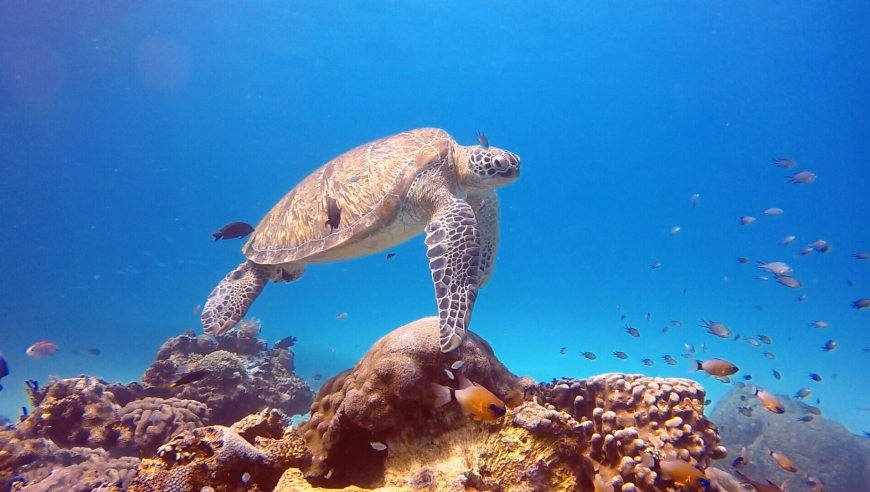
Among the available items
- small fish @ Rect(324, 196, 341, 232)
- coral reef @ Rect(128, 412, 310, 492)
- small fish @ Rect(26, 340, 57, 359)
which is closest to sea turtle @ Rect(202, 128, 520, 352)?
small fish @ Rect(324, 196, 341, 232)

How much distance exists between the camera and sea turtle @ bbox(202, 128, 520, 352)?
5.75m

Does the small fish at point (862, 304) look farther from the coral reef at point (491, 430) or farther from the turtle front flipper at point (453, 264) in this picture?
the turtle front flipper at point (453, 264)

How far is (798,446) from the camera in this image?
11.1 m

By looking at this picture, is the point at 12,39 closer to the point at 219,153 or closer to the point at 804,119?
the point at 219,153

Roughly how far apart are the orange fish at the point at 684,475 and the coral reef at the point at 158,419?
560 cm

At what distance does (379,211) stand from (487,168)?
1.88 metres

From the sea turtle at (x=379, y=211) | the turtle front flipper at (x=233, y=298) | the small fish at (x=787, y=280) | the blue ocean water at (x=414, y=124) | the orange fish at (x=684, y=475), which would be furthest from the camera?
the blue ocean water at (x=414, y=124)

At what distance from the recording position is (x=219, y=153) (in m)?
76.1

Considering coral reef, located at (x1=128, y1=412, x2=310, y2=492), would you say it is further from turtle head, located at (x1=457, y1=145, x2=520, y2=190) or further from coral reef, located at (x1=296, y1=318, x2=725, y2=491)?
turtle head, located at (x1=457, y1=145, x2=520, y2=190)

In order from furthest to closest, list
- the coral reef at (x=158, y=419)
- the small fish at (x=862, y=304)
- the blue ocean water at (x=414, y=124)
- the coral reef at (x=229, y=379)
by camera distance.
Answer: the blue ocean water at (x=414, y=124) → the small fish at (x=862, y=304) → the coral reef at (x=229, y=379) → the coral reef at (x=158, y=419)

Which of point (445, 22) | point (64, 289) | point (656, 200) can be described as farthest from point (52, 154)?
point (656, 200)

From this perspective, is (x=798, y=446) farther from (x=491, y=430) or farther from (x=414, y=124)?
(x=414, y=124)

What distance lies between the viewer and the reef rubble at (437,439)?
2.62 m

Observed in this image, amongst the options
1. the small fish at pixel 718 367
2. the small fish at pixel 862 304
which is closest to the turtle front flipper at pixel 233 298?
the small fish at pixel 718 367
